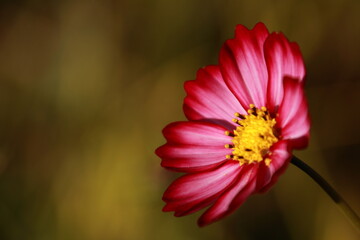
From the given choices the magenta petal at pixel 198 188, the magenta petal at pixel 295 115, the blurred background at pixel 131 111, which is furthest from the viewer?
the blurred background at pixel 131 111

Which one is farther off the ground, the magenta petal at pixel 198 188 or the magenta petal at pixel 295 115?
the magenta petal at pixel 295 115

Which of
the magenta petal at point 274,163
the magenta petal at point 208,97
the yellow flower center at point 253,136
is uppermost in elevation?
the magenta petal at point 208,97

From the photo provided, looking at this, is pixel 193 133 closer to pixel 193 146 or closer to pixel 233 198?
pixel 193 146

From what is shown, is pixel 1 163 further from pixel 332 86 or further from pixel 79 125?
pixel 332 86

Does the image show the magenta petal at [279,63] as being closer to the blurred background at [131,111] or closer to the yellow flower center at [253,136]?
the yellow flower center at [253,136]

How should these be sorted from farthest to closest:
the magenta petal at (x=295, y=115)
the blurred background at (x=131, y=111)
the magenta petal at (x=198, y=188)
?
the blurred background at (x=131, y=111), the magenta petal at (x=198, y=188), the magenta petal at (x=295, y=115)

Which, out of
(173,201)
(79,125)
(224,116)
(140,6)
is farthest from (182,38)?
(173,201)

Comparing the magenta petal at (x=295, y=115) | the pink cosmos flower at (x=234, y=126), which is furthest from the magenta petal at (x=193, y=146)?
the magenta petal at (x=295, y=115)
